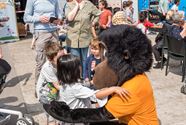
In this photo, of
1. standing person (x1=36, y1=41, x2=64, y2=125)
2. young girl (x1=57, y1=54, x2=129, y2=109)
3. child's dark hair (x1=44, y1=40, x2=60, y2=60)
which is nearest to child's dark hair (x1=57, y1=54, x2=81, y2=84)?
young girl (x1=57, y1=54, x2=129, y2=109)

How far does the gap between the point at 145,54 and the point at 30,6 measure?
322cm

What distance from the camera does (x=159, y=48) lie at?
7.24m

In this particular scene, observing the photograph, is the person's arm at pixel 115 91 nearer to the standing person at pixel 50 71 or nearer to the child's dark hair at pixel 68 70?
the child's dark hair at pixel 68 70

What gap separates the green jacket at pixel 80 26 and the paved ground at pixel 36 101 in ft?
3.68

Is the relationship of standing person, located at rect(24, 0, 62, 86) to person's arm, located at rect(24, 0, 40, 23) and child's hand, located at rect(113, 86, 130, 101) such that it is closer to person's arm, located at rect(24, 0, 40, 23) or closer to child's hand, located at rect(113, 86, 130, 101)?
person's arm, located at rect(24, 0, 40, 23)

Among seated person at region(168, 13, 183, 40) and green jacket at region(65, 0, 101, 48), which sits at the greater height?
green jacket at region(65, 0, 101, 48)

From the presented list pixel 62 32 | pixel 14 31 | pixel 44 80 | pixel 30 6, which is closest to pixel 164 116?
pixel 44 80

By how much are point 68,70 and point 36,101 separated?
2499mm

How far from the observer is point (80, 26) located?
5.23 meters

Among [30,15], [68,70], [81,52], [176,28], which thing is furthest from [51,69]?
[176,28]

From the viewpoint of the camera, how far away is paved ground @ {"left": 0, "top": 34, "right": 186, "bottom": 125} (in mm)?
4684

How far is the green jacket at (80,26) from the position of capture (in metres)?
5.23

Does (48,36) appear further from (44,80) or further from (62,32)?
(62,32)

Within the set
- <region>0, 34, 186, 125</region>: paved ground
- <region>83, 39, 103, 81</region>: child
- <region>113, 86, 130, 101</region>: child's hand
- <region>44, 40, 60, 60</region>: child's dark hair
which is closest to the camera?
<region>113, 86, 130, 101</region>: child's hand
